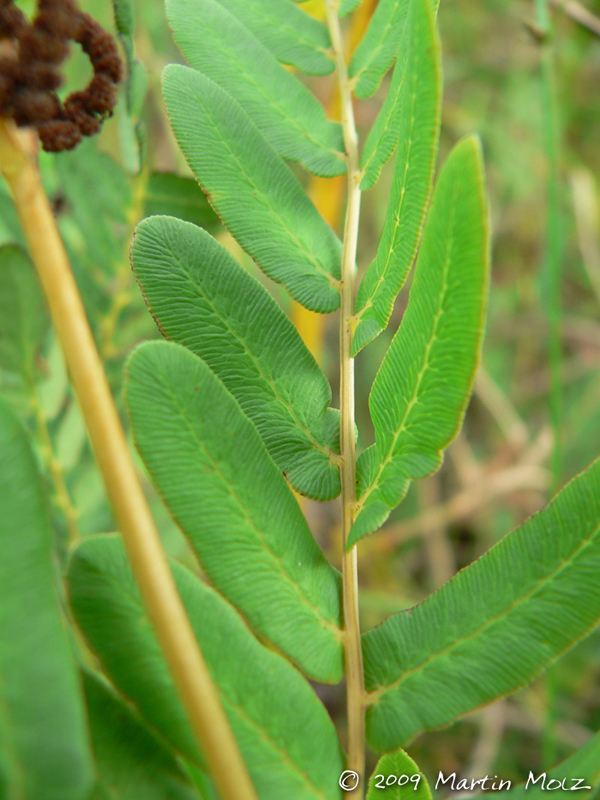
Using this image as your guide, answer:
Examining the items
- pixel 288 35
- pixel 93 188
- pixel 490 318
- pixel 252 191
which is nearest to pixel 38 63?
pixel 252 191

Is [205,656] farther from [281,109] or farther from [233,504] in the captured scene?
[281,109]

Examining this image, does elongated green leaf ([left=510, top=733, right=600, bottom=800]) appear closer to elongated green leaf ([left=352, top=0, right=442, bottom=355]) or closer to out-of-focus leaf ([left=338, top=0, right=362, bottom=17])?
elongated green leaf ([left=352, top=0, right=442, bottom=355])

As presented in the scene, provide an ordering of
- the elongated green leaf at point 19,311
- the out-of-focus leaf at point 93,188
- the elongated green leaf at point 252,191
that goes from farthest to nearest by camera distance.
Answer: the out-of-focus leaf at point 93,188, the elongated green leaf at point 19,311, the elongated green leaf at point 252,191

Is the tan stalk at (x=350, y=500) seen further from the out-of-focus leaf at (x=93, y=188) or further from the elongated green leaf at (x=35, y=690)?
the out-of-focus leaf at (x=93, y=188)

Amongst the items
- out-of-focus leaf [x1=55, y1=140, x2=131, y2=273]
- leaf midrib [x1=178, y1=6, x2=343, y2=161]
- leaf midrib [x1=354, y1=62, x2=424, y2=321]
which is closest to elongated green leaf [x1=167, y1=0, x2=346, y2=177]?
leaf midrib [x1=178, y1=6, x2=343, y2=161]

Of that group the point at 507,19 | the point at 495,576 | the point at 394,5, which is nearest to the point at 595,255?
the point at 507,19

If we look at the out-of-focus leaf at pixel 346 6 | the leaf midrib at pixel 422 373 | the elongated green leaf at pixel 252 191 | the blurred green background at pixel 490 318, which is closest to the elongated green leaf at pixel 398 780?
the leaf midrib at pixel 422 373
